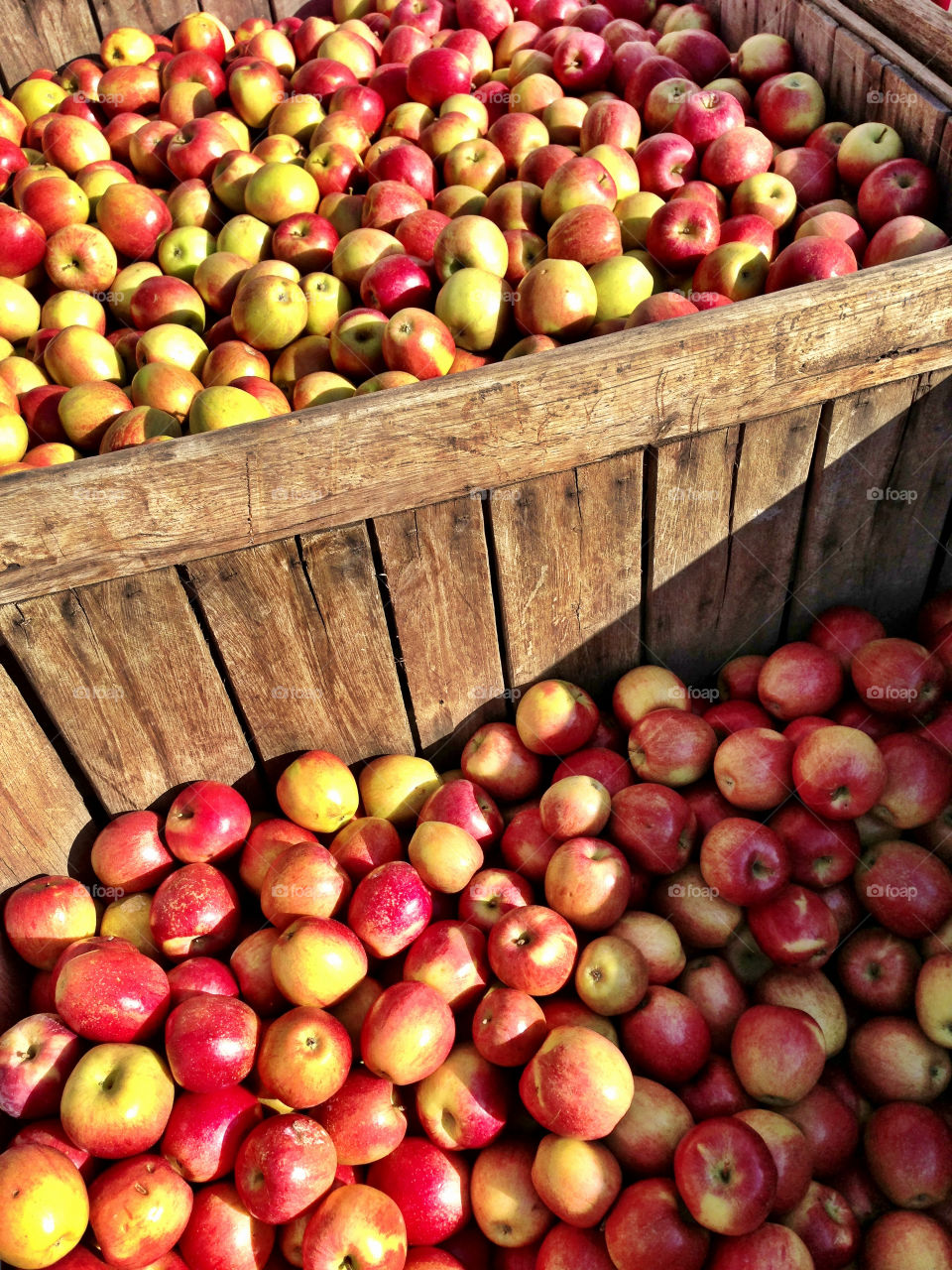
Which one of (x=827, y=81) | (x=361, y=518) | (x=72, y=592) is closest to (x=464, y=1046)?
(x=361, y=518)

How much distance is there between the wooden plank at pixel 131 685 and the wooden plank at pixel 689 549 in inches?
44.8

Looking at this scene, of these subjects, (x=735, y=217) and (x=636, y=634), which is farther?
(x=735, y=217)

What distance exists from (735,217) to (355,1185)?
276 centimetres

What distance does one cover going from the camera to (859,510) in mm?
2367

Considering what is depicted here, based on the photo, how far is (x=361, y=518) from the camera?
2.01m

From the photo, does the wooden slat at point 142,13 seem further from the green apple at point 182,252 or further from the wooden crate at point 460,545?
the wooden crate at point 460,545

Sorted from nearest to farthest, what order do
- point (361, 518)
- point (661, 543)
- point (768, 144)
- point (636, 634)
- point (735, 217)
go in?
1. point (361, 518)
2. point (661, 543)
3. point (636, 634)
4. point (735, 217)
5. point (768, 144)

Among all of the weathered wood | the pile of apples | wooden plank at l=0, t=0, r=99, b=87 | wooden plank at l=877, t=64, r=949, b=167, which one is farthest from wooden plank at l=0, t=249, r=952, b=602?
the weathered wood

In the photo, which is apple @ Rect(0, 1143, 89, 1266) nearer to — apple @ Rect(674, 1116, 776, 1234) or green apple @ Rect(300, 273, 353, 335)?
apple @ Rect(674, 1116, 776, 1234)

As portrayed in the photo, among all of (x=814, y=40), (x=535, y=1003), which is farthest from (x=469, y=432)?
(x=814, y=40)

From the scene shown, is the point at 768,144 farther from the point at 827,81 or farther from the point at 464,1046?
the point at 464,1046

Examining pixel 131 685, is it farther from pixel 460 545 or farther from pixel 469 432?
pixel 469 432

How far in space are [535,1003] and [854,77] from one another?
10.0ft

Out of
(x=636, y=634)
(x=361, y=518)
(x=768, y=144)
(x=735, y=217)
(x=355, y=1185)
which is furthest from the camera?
(x=768, y=144)
